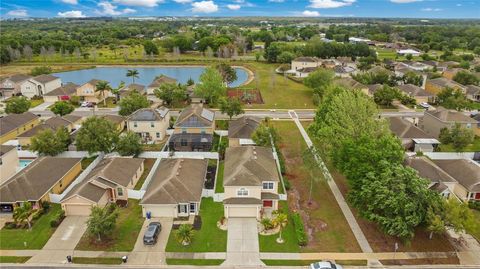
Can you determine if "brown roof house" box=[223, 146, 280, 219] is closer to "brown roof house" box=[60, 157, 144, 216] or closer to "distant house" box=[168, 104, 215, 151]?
"brown roof house" box=[60, 157, 144, 216]

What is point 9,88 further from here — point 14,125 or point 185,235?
point 185,235

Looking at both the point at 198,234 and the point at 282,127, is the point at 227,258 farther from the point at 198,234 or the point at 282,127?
the point at 282,127

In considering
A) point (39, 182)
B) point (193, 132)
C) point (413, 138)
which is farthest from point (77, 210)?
point (413, 138)

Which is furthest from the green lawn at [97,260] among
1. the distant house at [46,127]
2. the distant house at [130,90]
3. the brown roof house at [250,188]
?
the distant house at [130,90]

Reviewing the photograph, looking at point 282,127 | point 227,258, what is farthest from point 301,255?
point 282,127

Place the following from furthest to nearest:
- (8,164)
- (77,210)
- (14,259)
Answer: (8,164) < (77,210) < (14,259)

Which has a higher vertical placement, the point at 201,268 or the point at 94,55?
the point at 94,55

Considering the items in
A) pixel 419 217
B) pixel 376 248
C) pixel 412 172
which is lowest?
pixel 376 248
